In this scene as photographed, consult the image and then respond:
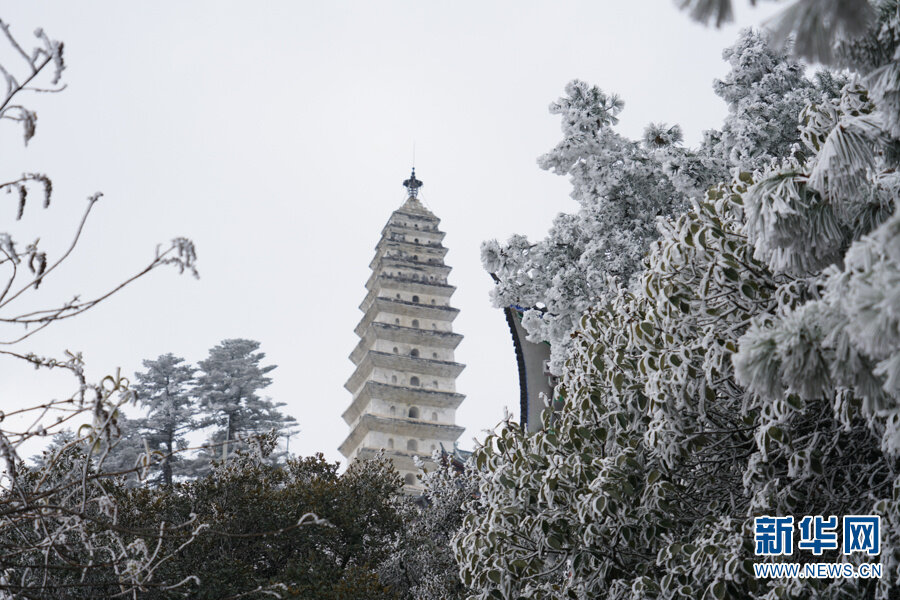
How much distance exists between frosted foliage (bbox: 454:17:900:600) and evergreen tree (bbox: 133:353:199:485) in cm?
2643

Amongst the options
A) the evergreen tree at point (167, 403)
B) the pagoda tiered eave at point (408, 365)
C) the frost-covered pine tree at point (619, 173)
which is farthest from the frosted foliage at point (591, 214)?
the pagoda tiered eave at point (408, 365)

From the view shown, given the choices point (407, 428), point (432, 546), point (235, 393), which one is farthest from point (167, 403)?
point (432, 546)

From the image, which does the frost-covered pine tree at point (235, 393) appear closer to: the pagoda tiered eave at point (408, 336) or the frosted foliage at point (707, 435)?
the pagoda tiered eave at point (408, 336)

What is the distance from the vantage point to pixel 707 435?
684 centimetres

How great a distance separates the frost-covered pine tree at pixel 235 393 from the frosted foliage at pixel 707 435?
2745 cm

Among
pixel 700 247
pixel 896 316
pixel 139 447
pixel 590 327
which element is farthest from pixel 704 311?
pixel 139 447

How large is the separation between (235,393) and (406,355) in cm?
1059

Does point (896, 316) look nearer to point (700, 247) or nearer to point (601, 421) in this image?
point (700, 247)

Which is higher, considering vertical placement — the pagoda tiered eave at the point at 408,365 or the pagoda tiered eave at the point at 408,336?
the pagoda tiered eave at the point at 408,336

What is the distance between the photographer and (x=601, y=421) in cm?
751

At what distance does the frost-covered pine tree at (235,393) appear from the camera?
3428 centimetres

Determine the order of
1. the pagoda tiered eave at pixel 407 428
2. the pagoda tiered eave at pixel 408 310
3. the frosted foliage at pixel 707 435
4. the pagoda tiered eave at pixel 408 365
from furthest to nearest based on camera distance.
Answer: the pagoda tiered eave at pixel 408 310, the pagoda tiered eave at pixel 408 365, the pagoda tiered eave at pixel 407 428, the frosted foliage at pixel 707 435

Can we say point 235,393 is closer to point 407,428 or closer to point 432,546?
point 407,428

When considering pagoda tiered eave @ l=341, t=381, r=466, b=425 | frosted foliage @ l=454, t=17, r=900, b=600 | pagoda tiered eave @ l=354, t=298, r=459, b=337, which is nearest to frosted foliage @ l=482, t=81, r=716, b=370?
frosted foliage @ l=454, t=17, r=900, b=600
